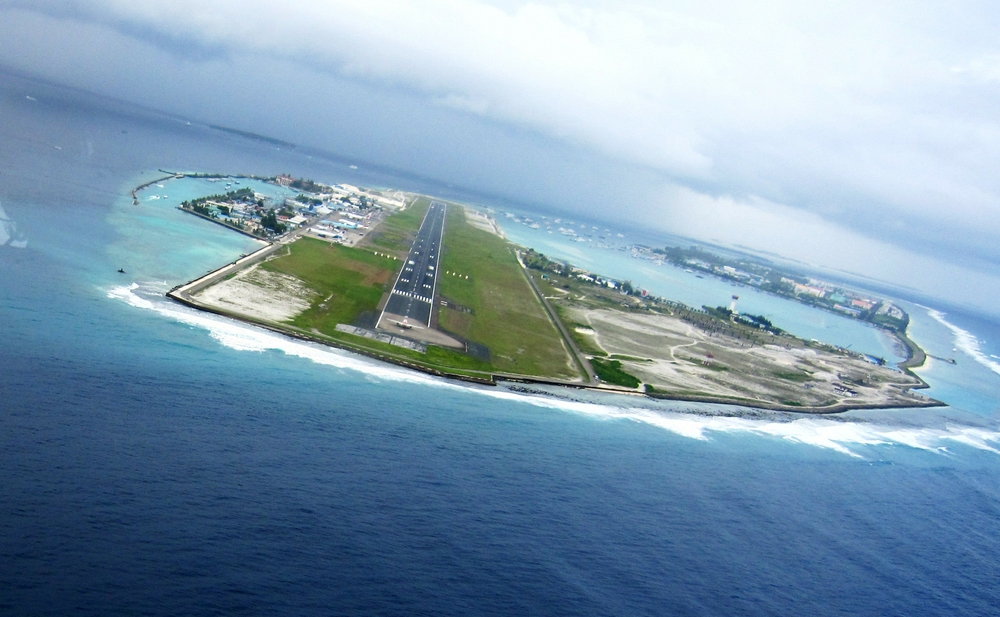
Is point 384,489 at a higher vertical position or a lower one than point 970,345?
lower

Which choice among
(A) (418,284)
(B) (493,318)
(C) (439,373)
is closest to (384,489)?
(C) (439,373)

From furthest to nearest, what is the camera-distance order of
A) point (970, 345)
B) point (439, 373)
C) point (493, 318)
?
point (970, 345) < point (493, 318) < point (439, 373)

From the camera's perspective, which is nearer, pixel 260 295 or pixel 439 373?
pixel 439 373

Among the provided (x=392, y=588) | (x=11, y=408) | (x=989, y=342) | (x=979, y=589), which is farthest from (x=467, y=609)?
(x=989, y=342)

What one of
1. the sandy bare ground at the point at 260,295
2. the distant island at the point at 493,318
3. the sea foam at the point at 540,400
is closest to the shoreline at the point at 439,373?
the distant island at the point at 493,318

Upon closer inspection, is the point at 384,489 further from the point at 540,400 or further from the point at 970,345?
the point at 970,345

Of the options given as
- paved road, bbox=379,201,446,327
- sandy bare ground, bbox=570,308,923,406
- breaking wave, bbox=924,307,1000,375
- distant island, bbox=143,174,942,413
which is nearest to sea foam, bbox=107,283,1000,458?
distant island, bbox=143,174,942,413

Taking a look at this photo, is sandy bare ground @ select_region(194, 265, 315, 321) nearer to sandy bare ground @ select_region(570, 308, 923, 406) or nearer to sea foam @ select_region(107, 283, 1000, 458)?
sea foam @ select_region(107, 283, 1000, 458)
